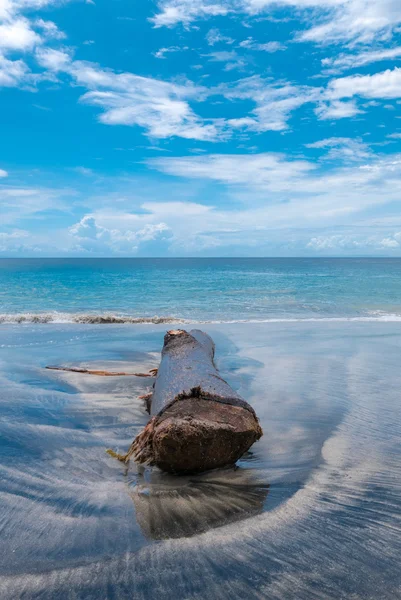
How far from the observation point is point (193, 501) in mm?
4309

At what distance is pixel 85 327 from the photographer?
60.7 ft

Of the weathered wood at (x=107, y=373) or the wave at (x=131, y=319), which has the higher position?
the weathered wood at (x=107, y=373)

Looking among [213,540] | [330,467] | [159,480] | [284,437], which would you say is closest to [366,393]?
[284,437]

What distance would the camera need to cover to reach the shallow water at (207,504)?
3.25 meters

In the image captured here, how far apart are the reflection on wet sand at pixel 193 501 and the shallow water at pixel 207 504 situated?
0.06ft

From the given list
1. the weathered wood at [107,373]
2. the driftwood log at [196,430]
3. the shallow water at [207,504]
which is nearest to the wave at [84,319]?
the weathered wood at [107,373]

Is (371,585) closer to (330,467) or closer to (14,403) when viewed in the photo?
(330,467)

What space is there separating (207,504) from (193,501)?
141 millimetres

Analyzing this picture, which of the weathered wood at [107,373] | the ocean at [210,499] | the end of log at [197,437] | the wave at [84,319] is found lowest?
the wave at [84,319]

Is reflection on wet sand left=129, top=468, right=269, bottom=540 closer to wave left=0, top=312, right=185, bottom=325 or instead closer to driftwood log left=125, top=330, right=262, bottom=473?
driftwood log left=125, top=330, right=262, bottom=473

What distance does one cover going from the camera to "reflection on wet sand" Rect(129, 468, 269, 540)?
12.8 ft

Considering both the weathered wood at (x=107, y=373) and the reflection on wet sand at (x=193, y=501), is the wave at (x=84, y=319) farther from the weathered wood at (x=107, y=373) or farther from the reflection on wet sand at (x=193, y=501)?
the reflection on wet sand at (x=193, y=501)

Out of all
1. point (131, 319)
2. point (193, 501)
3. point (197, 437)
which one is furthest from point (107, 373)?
point (131, 319)

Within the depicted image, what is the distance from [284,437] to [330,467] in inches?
39.9
